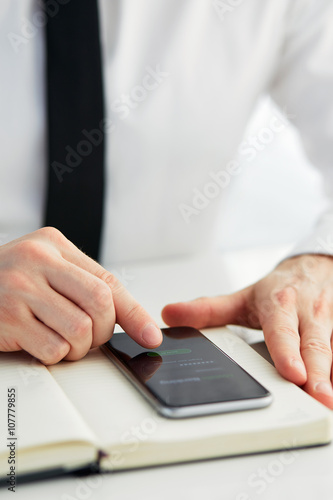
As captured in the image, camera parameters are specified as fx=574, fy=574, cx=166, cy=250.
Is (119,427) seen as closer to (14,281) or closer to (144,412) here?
(144,412)

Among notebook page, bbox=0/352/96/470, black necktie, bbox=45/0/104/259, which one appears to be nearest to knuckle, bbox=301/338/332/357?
notebook page, bbox=0/352/96/470

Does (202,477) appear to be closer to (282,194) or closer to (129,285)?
(129,285)

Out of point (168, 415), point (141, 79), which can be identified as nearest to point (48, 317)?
point (168, 415)

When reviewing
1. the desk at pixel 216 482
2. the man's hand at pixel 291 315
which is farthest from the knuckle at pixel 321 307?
the desk at pixel 216 482

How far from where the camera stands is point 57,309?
0.67 metres

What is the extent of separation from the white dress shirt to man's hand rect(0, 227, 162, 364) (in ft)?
1.44

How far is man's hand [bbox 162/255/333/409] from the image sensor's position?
27.1 inches

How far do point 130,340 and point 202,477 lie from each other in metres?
0.25

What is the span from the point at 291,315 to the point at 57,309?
0.35 metres

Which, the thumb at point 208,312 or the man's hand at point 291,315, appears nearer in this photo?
the man's hand at point 291,315

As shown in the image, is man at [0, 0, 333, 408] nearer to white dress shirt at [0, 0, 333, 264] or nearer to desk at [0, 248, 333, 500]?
white dress shirt at [0, 0, 333, 264]

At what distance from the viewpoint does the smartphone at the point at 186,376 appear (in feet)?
1.84

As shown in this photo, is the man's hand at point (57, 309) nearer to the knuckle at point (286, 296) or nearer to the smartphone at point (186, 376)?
the smartphone at point (186, 376)

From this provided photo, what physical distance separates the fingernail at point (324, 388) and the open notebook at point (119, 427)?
4 centimetres
